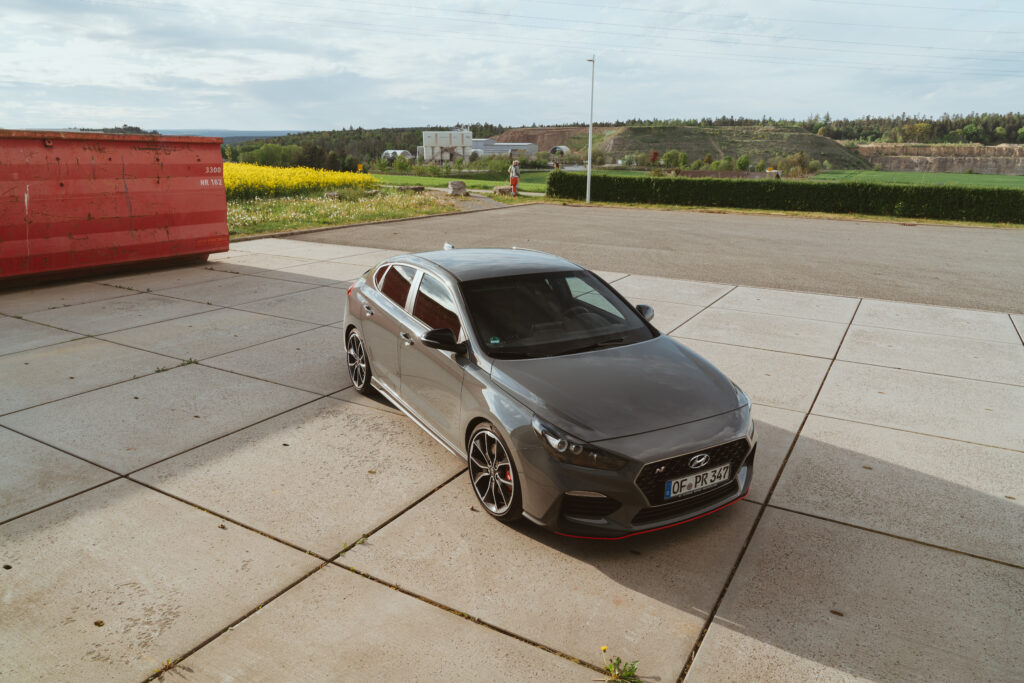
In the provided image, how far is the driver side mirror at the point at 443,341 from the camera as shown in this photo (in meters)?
4.55

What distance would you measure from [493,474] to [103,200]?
10224mm

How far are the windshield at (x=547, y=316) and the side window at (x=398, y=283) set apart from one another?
768mm

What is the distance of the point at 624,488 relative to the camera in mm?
3674

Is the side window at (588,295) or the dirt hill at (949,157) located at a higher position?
the dirt hill at (949,157)

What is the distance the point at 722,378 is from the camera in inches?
179

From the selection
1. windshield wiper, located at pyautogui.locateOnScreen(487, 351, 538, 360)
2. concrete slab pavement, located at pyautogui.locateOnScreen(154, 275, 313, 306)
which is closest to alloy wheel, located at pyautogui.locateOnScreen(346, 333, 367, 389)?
windshield wiper, located at pyautogui.locateOnScreen(487, 351, 538, 360)

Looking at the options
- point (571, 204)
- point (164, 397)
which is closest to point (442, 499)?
point (164, 397)

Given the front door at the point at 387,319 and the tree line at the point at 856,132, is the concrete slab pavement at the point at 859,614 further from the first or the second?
the tree line at the point at 856,132

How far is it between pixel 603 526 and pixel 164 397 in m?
4.53

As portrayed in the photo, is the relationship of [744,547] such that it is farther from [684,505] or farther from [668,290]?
[668,290]

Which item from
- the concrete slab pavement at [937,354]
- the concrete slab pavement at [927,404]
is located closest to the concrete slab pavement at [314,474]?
the concrete slab pavement at [927,404]

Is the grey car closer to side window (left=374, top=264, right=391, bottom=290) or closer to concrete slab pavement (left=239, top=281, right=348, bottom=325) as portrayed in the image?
side window (left=374, top=264, right=391, bottom=290)

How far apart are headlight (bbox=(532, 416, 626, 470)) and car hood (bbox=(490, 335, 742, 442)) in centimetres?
6

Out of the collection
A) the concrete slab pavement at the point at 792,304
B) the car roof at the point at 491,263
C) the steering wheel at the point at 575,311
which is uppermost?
the car roof at the point at 491,263
